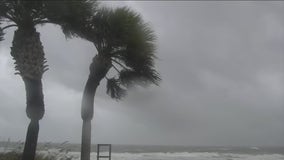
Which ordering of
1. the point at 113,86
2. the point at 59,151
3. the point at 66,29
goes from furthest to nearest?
the point at 59,151
the point at 113,86
the point at 66,29

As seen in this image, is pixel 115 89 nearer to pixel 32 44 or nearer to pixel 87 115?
pixel 87 115

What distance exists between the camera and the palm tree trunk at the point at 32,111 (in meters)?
13.2

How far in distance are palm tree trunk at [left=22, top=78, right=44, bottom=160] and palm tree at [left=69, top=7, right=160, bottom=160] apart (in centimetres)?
137

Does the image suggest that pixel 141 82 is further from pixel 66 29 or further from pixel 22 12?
pixel 22 12

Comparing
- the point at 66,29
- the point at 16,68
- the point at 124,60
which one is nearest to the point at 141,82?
the point at 124,60

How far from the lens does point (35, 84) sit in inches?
521

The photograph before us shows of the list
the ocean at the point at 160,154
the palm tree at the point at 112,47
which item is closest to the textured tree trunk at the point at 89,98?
the palm tree at the point at 112,47

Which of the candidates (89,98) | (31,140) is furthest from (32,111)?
(89,98)

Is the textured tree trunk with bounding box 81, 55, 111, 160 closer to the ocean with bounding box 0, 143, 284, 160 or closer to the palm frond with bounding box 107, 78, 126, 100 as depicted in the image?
the palm frond with bounding box 107, 78, 126, 100

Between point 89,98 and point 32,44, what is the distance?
7.81ft

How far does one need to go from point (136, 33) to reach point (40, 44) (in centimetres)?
288

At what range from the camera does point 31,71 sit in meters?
13.1

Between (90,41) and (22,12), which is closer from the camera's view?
(22,12)

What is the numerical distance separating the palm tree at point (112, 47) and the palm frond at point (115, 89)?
2.07 feet
